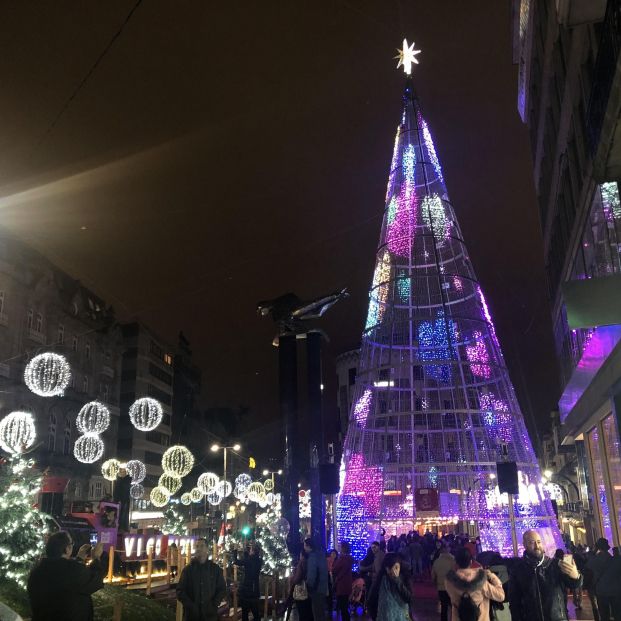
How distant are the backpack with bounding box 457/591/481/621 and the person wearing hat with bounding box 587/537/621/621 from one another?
4.86 m

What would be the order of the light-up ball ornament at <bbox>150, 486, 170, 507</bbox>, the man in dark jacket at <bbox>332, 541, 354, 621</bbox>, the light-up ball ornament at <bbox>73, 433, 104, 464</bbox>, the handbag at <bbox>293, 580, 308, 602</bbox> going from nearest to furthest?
the handbag at <bbox>293, 580, 308, 602</bbox> → the man in dark jacket at <bbox>332, 541, 354, 621</bbox> → the light-up ball ornament at <bbox>73, 433, 104, 464</bbox> → the light-up ball ornament at <bbox>150, 486, 170, 507</bbox>

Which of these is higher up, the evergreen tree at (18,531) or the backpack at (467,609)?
the evergreen tree at (18,531)

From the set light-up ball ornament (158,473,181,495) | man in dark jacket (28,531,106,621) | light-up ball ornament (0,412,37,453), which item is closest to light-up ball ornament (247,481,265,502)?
light-up ball ornament (158,473,181,495)

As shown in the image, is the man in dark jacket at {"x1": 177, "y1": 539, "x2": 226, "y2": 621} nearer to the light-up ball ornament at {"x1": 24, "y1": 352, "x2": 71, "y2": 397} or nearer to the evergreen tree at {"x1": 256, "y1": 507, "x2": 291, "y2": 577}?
the light-up ball ornament at {"x1": 24, "y1": 352, "x2": 71, "y2": 397}

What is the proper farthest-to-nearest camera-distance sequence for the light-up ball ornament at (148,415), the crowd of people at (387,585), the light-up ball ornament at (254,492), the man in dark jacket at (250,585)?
the light-up ball ornament at (254,492), the light-up ball ornament at (148,415), the man in dark jacket at (250,585), the crowd of people at (387,585)

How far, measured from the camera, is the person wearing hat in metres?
9.62

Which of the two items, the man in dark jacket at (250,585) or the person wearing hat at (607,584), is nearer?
the person wearing hat at (607,584)

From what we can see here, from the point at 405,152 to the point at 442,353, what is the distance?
6820 mm

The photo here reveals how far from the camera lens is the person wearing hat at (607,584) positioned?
31.6 ft

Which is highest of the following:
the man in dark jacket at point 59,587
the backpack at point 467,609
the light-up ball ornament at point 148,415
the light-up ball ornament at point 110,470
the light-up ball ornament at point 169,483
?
the light-up ball ornament at point 148,415

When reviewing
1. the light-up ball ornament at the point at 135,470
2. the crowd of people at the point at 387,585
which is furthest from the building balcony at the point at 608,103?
the light-up ball ornament at the point at 135,470

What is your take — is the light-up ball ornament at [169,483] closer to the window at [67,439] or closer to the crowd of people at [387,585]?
the window at [67,439]

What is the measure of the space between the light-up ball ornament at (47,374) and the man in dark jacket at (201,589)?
9.01 meters

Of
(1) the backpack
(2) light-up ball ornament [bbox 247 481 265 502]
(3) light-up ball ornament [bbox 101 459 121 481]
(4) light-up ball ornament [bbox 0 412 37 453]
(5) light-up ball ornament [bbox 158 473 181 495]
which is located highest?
(4) light-up ball ornament [bbox 0 412 37 453]
